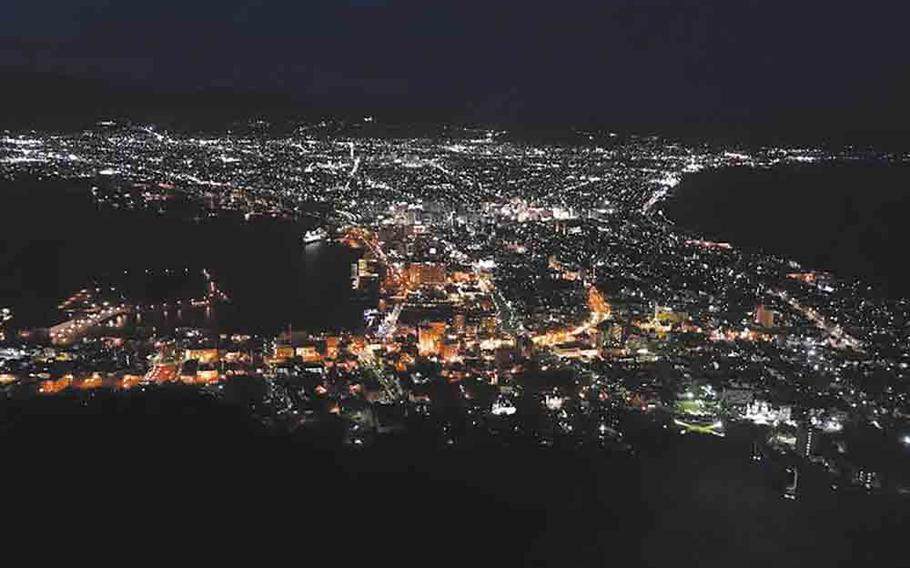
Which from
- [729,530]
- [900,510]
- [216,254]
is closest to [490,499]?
[729,530]

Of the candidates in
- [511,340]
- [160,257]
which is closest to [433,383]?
[511,340]

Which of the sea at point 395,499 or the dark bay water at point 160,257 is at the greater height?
the dark bay water at point 160,257

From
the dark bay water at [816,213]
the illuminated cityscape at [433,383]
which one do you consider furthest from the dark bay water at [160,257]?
the dark bay water at [816,213]

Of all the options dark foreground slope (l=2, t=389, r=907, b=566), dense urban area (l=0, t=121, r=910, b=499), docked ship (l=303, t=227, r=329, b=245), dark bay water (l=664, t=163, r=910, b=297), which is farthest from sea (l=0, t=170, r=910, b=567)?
dark bay water (l=664, t=163, r=910, b=297)

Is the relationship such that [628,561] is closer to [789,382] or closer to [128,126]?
[789,382]

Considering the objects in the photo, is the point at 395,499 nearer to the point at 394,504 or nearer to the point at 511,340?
the point at 394,504

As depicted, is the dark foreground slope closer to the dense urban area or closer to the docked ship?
the dense urban area

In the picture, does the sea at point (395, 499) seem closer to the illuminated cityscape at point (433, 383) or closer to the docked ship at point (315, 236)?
the illuminated cityscape at point (433, 383)
